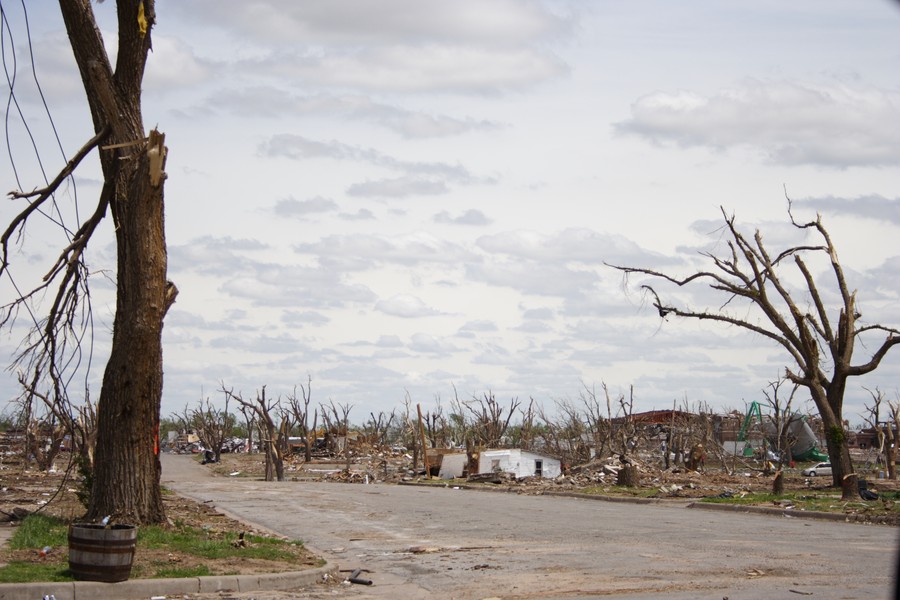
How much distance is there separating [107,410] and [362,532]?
5.59m

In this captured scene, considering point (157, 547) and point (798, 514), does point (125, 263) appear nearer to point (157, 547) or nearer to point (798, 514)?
point (157, 547)

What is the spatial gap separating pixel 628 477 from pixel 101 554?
23.2 metres

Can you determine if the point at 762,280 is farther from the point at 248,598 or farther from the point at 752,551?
the point at 248,598

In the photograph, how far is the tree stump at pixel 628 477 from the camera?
3123 cm

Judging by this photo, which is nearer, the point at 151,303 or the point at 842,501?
the point at 151,303

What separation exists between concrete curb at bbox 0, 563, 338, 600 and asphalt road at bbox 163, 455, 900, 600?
2.17 ft

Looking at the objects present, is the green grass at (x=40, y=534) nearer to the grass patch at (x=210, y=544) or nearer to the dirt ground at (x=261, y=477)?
the dirt ground at (x=261, y=477)

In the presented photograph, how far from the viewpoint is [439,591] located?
36.7 feet

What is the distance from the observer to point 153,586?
10445mm

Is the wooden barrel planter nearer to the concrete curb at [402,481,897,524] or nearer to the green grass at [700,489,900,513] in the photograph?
the concrete curb at [402,481,897,524]

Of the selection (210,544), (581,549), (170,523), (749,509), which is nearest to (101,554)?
(210,544)

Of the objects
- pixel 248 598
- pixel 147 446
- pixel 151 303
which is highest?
pixel 151 303

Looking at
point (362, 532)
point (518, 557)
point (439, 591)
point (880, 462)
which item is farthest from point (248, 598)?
point (880, 462)

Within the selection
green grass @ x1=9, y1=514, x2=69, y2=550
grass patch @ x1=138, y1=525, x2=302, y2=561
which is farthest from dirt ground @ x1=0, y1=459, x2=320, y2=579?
green grass @ x1=9, y1=514, x2=69, y2=550
